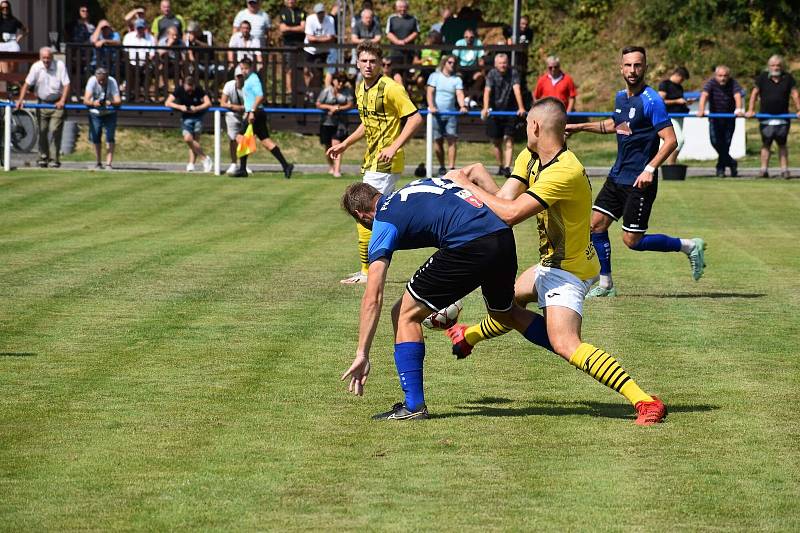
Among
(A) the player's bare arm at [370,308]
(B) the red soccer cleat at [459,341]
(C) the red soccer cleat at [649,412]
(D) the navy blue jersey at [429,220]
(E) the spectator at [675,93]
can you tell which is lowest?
(C) the red soccer cleat at [649,412]

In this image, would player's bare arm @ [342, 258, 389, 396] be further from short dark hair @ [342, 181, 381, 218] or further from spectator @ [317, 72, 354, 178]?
spectator @ [317, 72, 354, 178]

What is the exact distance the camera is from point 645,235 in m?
11.9

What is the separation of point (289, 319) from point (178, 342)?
130 centimetres

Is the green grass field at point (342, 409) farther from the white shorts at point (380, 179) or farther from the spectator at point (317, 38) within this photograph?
the spectator at point (317, 38)

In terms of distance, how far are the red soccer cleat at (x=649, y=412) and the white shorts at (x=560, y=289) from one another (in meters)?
0.60

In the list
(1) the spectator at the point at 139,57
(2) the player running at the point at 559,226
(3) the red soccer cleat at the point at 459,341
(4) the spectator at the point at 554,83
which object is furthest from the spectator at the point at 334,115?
(2) the player running at the point at 559,226

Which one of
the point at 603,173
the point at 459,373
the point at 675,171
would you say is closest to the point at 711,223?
the point at 675,171

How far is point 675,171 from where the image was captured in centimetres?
2373

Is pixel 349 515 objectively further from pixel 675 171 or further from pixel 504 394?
pixel 675 171

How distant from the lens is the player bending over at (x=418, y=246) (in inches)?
274

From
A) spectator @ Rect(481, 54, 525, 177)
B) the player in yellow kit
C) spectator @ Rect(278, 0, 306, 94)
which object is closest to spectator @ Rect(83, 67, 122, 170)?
spectator @ Rect(278, 0, 306, 94)

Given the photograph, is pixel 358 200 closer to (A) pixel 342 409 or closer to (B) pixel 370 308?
(B) pixel 370 308

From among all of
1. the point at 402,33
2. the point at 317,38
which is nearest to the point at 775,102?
the point at 402,33

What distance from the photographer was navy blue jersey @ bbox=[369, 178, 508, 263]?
6996mm
